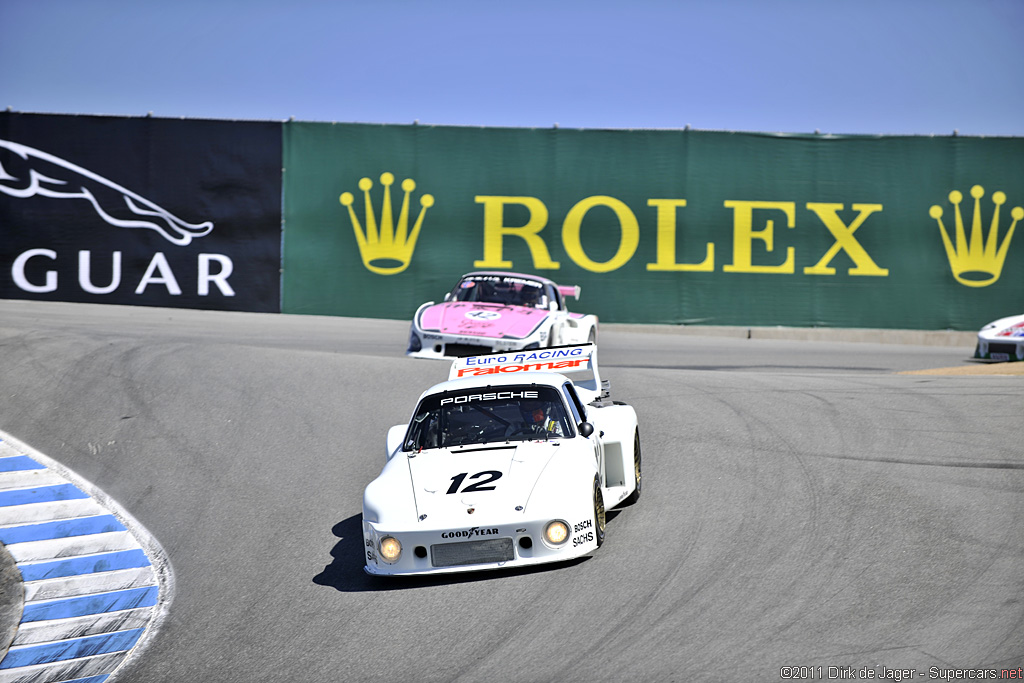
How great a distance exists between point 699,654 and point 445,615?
1.46 metres

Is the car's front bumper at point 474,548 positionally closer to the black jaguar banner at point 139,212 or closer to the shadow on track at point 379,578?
the shadow on track at point 379,578

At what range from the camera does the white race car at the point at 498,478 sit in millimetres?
5969

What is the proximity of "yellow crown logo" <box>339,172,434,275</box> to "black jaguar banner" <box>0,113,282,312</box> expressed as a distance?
5.36 ft

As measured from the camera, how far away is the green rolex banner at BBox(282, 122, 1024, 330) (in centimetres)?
2055

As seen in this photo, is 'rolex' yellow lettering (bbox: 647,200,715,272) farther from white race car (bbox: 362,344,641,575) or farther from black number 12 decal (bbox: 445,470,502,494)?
black number 12 decal (bbox: 445,470,502,494)

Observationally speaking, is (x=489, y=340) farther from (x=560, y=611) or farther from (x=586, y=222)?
(x=586, y=222)

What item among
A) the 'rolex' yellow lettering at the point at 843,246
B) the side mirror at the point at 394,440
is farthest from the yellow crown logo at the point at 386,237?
the side mirror at the point at 394,440

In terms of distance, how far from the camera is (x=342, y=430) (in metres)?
9.57

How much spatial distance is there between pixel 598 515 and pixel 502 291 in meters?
8.07

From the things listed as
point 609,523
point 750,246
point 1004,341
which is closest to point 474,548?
point 609,523

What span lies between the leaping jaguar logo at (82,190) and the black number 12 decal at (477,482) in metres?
15.3

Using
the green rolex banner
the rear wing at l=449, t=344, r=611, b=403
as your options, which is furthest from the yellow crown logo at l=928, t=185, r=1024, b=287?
the rear wing at l=449, t=344, r=611, b=403

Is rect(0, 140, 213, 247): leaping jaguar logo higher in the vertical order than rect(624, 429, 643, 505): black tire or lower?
higher

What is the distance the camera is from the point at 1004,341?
1570 cm
